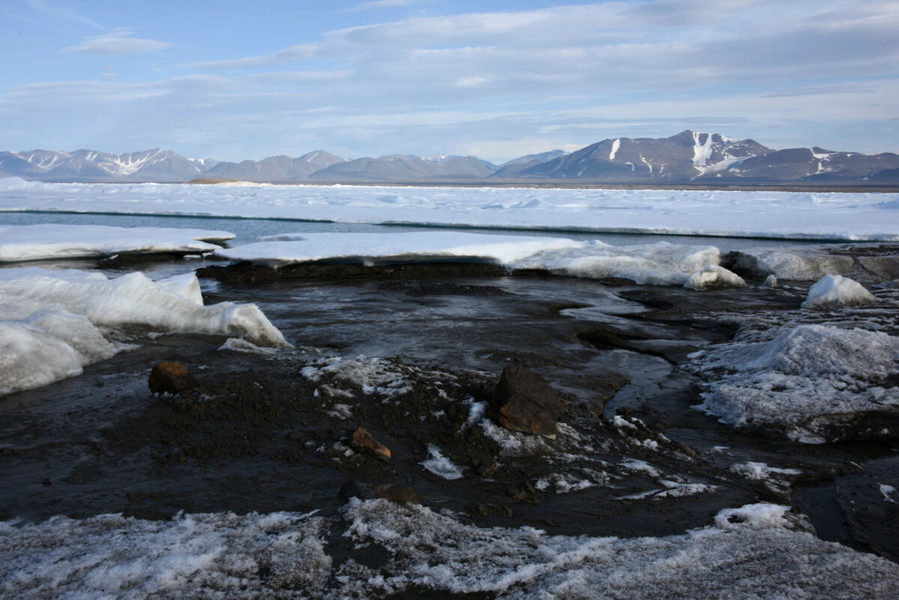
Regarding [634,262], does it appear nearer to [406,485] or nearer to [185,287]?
[185,287]

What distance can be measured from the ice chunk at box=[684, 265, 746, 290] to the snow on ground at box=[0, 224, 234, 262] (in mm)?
9144

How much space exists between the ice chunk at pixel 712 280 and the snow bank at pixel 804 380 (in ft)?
14.9

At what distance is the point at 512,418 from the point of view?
4.15 meters

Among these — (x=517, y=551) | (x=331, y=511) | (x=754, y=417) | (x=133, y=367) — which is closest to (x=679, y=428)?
(x=754, y=417)

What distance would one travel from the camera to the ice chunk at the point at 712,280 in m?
10.7

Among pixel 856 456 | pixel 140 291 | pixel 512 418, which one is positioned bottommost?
pixel 856 456

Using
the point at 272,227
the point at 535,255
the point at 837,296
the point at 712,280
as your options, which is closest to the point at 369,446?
the point at 837,296

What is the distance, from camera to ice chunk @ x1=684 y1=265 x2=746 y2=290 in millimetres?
10656

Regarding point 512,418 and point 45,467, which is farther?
point 512,418

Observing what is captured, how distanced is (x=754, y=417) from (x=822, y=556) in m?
1.88

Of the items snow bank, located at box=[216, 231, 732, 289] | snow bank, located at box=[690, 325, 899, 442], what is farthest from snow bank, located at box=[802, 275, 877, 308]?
snow bank, located at box=[690, 325, 899, 442]

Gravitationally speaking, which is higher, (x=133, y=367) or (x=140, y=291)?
(x=140, y=291)

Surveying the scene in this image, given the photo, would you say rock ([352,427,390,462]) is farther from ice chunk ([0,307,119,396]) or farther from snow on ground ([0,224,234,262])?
snow on ground ([0,224,234,262])

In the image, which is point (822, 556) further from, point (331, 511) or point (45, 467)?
point (45, 467)
